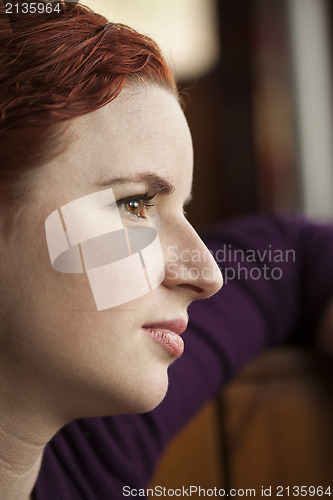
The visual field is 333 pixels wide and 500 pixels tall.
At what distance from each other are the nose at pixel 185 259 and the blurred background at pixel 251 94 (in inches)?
2.3

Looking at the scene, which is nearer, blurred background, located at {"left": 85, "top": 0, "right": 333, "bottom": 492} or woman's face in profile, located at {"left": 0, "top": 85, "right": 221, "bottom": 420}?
woman's face in profile, located at {"left": 0, "top": 85, "right": 221, "bottom": 420}

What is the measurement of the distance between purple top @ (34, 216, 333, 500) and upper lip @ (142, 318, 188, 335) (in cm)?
6

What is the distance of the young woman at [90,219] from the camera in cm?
23

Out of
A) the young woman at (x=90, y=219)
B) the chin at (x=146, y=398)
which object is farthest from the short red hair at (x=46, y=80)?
the chin at (x=146, y=398)

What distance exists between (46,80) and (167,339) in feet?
0.42

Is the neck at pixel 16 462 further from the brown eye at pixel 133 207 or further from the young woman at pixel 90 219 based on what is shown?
the brown eye at pixel 133 207

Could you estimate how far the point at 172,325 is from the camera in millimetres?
258

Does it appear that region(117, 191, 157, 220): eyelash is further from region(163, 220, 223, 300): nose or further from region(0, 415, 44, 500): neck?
region(0, 415, 44, 500): neck

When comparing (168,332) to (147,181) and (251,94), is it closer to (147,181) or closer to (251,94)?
(147,181)

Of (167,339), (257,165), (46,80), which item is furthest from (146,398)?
(257,165)

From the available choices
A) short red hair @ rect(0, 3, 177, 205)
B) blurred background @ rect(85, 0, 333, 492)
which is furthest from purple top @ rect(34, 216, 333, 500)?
short red hair @ rect(0, 3, 177, 205)

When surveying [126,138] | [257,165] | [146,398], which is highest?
[126,138]

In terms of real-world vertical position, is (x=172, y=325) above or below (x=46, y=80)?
below

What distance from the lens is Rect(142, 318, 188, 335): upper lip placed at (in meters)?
0.25
